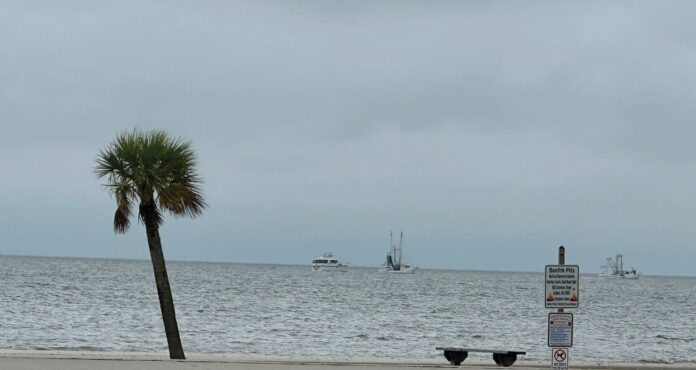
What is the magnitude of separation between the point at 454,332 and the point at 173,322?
99.1 ft

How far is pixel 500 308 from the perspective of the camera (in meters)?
89.2

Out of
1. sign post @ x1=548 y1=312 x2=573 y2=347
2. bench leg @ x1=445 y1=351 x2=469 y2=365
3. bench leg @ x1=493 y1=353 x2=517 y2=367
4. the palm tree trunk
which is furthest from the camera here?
bench leg @ x1=445 y1=351 x2=469 y2=365

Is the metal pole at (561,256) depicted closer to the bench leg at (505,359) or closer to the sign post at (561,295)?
the sign post at (561,295)

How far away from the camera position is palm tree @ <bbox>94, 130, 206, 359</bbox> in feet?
90.2

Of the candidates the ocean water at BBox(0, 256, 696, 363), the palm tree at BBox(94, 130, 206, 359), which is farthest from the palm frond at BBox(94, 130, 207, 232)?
the ocean water at BBox(0, 256, 696, 363)

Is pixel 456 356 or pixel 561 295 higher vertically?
pixel 561 295

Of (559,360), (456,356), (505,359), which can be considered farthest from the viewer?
(456,356)

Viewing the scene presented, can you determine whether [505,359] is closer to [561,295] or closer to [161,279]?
[561,295]

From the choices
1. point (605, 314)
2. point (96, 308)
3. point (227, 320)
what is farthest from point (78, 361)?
point (605, 314)

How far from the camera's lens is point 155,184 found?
27.6 m

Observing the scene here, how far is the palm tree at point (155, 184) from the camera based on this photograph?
90.2 feet

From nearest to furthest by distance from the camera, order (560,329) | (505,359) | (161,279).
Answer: (560,329) < (161,279) < (505,359)

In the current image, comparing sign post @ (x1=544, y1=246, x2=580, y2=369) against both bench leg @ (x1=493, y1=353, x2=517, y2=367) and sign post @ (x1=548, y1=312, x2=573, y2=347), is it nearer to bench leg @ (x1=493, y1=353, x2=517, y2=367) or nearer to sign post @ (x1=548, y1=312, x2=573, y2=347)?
sign post @ (x1=548, y1=312, x2=573, y2=347)

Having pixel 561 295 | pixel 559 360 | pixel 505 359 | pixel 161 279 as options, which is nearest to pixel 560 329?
pixel 561 295
